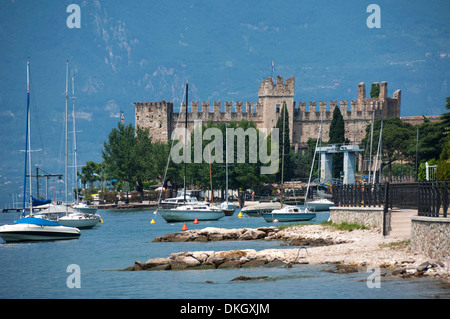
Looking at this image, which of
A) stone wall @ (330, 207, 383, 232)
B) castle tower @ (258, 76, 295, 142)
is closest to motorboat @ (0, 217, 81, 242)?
stone wall @ (330, 207, 383, 232)

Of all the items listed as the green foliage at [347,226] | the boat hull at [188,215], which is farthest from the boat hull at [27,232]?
the boat hull at [188,215]

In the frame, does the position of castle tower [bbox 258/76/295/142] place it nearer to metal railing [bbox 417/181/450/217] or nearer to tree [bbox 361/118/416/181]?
tree [bbox 361/118/416/181]

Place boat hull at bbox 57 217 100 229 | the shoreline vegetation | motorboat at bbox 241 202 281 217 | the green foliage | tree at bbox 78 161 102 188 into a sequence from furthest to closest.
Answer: tree at bbox 78 161 102 188
motorboat at bbox 241 202 281 217
boat hull at bbox 57 217 100 229
the green foliage
the shoreline vegetation

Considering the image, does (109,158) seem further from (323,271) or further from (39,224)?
(323,271)

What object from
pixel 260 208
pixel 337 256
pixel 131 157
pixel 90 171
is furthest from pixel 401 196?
pixel 90 171

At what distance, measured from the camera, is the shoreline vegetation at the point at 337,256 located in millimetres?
21422

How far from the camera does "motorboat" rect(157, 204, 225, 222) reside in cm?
5444

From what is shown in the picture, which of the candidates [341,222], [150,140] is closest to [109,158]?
[150,140]

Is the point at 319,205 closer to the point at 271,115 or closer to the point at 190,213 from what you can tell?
the point at 190,213

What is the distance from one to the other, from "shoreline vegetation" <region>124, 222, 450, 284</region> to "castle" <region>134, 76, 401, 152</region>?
2676 inches

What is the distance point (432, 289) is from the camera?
19.3 meters

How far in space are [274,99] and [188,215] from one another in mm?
49818
